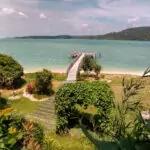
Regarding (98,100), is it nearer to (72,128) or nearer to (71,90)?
(71,90)

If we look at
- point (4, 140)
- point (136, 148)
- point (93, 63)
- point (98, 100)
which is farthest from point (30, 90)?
point (136, 148)

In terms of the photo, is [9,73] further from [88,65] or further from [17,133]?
[17,133]

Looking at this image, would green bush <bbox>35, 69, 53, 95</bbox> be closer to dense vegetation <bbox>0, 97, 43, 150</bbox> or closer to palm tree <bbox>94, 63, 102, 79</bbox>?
palm tree <bbox>94, 63, 102, 79</bbox>

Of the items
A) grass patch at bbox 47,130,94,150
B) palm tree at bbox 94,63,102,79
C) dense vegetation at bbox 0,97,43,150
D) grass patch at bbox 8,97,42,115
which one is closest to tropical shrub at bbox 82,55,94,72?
palm tree at bbox 94,63,102,79

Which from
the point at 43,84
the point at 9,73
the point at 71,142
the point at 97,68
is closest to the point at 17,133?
the point at 71,142

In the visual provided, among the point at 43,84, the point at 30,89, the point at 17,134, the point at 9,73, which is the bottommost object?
the point at 30,89

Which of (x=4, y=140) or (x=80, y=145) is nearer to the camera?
(x=4, y=140)
